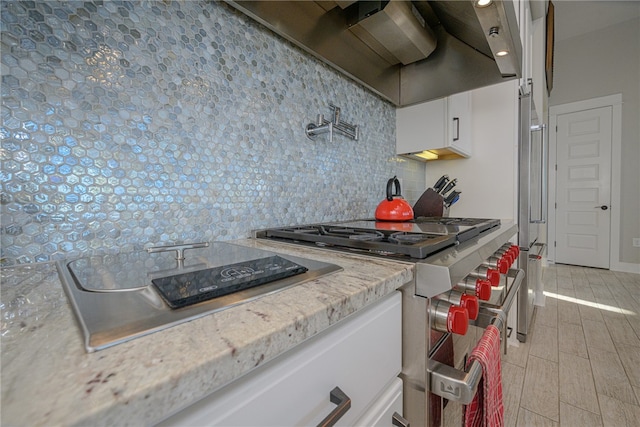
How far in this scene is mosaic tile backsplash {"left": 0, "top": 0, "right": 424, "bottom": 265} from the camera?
56cm

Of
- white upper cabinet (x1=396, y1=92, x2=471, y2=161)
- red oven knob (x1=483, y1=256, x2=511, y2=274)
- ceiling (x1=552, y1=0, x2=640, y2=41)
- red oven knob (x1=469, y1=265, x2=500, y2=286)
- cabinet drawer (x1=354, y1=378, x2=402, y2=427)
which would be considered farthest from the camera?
ceiling (x1=552, y1=0, x2=640, y2=41)

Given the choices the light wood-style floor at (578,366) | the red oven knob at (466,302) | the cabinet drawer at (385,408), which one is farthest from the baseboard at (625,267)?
the cabinet drawer at (385,408)

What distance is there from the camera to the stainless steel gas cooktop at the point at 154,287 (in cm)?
29

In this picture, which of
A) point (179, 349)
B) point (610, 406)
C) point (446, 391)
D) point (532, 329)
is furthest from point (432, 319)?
point (532, 329)

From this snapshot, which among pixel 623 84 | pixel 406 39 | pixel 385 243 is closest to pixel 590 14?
pixel 623 84

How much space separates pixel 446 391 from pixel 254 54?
111cm

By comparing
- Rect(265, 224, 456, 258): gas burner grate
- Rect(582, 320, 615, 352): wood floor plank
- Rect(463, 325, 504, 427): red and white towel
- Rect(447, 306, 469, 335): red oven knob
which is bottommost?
Rect(582, 320, 615, 352): wood floor plank

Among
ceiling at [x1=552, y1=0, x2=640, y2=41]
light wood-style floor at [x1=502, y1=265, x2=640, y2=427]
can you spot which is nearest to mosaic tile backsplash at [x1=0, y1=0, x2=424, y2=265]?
light wood-style floor at [x1=502, y1=265, x2=640, y2=427]

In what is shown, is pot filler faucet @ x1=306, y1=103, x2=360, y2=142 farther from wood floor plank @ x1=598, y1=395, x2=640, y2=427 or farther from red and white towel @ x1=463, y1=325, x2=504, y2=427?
wood floor plank @ x1=598, y1=395, x2=640, y2=427

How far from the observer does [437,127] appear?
1617 mm

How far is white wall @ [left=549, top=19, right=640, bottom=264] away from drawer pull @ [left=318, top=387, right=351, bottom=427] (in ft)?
16.0

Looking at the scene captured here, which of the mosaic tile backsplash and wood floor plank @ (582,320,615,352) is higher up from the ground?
the mosaic tile backsplash

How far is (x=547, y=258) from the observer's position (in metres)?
3.98

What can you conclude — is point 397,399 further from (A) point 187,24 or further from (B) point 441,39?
(B) point 441,39
